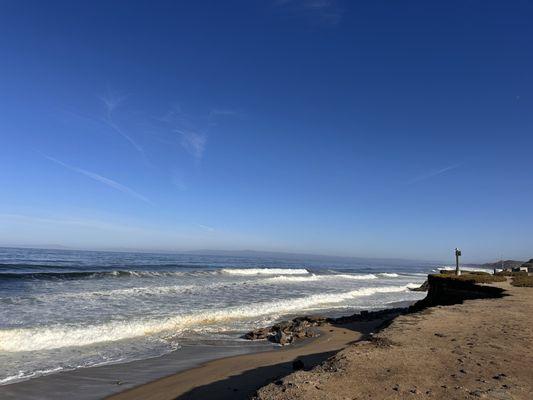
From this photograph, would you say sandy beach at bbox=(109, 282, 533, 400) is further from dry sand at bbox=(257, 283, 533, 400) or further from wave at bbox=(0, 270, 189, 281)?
wave at bbox=(0, 270, 189, 281)

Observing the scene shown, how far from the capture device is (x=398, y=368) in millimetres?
6586

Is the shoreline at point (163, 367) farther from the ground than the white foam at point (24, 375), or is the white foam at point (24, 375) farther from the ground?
the shoreline at point (163, 367)

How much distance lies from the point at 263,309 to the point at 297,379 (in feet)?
43.0

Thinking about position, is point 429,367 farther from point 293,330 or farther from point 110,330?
point 110,330

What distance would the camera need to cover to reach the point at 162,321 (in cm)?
1467

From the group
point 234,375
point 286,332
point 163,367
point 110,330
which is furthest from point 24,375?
point 286,332

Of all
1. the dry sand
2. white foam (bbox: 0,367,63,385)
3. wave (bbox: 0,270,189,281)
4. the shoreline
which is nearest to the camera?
the dry sand

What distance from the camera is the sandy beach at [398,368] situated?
563 centimetres

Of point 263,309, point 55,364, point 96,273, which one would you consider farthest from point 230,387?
point 96,273

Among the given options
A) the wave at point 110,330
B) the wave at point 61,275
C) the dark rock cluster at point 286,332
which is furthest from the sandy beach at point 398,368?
the wave at point 61,275

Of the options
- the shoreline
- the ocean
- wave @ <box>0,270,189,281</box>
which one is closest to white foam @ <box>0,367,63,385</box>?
the ocean

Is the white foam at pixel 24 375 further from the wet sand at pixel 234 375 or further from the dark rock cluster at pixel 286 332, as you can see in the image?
the dark rock cluster at pixel 286 332

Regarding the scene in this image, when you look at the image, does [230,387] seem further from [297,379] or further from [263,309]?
[263,309]

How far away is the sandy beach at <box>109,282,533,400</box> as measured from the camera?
18.5 feet
